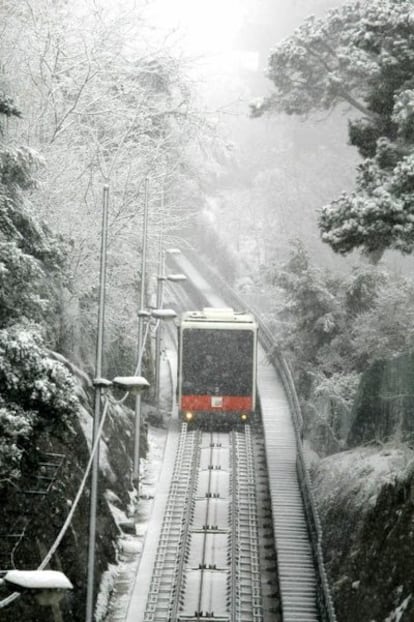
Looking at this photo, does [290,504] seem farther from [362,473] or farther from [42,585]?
[42,585]

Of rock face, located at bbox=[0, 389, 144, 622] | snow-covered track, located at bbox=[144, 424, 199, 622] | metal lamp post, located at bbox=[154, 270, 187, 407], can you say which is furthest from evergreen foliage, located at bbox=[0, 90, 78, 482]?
metal lamp post, located at bbox=[154, 270, 187, 407]

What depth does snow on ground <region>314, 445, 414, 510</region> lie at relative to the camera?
18734 millimetres

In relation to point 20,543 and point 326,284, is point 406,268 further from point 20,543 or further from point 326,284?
point 20,543

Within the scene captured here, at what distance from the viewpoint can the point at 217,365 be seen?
93.1 ft

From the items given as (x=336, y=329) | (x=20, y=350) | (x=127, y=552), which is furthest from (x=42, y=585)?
(x=336, y=329)

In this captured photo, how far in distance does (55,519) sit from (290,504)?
27.1 ft

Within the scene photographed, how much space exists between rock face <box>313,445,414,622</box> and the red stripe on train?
6.24 meters

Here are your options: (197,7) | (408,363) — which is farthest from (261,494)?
(197,7)

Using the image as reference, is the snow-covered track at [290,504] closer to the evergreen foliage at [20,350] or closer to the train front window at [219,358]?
the train front window at [219,358]

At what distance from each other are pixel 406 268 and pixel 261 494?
33.9 m

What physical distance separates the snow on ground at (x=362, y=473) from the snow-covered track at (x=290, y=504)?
0.59 m

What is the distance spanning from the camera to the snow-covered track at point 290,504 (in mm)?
17688

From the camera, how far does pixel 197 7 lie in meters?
81.1

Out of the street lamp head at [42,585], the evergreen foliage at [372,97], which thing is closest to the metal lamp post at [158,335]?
the evergreen foliage at [372,97]
